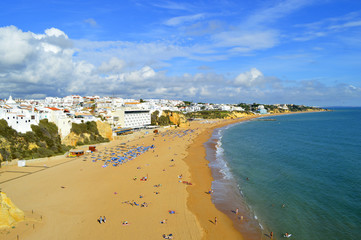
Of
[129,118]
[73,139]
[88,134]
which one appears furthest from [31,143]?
[129,118]

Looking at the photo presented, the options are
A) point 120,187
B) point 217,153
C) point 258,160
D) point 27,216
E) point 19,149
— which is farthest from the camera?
point 217,153

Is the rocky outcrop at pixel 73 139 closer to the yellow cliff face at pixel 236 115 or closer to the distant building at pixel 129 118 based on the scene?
the distant building at pixel 129 118

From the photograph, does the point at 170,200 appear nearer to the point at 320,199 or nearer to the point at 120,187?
the point at 120,187

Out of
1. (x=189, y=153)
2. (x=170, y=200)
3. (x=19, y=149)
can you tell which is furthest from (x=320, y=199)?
(x=19, y=149)

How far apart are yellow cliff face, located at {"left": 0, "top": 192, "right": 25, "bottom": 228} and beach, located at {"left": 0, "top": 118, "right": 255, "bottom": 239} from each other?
454 millimetres

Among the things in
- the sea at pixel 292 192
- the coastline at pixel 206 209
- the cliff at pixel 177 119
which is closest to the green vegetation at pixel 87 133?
the sea at pixel 292 192

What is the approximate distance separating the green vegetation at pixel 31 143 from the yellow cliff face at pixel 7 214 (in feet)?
56.3

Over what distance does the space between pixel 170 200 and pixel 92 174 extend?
12369 millimetres

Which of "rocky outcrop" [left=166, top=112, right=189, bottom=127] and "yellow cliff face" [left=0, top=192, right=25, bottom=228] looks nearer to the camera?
"yellow cliff face" [left=0, top=192, right=25, bottom=228]

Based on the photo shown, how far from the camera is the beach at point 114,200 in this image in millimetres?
15195

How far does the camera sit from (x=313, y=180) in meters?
24.7

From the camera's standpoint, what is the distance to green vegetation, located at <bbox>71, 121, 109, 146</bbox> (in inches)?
1745

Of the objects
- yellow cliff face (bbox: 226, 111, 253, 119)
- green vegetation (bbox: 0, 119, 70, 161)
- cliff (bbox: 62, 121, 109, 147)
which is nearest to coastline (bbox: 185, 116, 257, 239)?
green vegetation (bbox: 0, 119, 70, 161)

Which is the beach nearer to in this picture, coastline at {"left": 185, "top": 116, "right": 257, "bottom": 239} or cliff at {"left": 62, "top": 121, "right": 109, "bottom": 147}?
coastline at {"left": 185, "top": 116, "right": 257, "bottom": 239}
